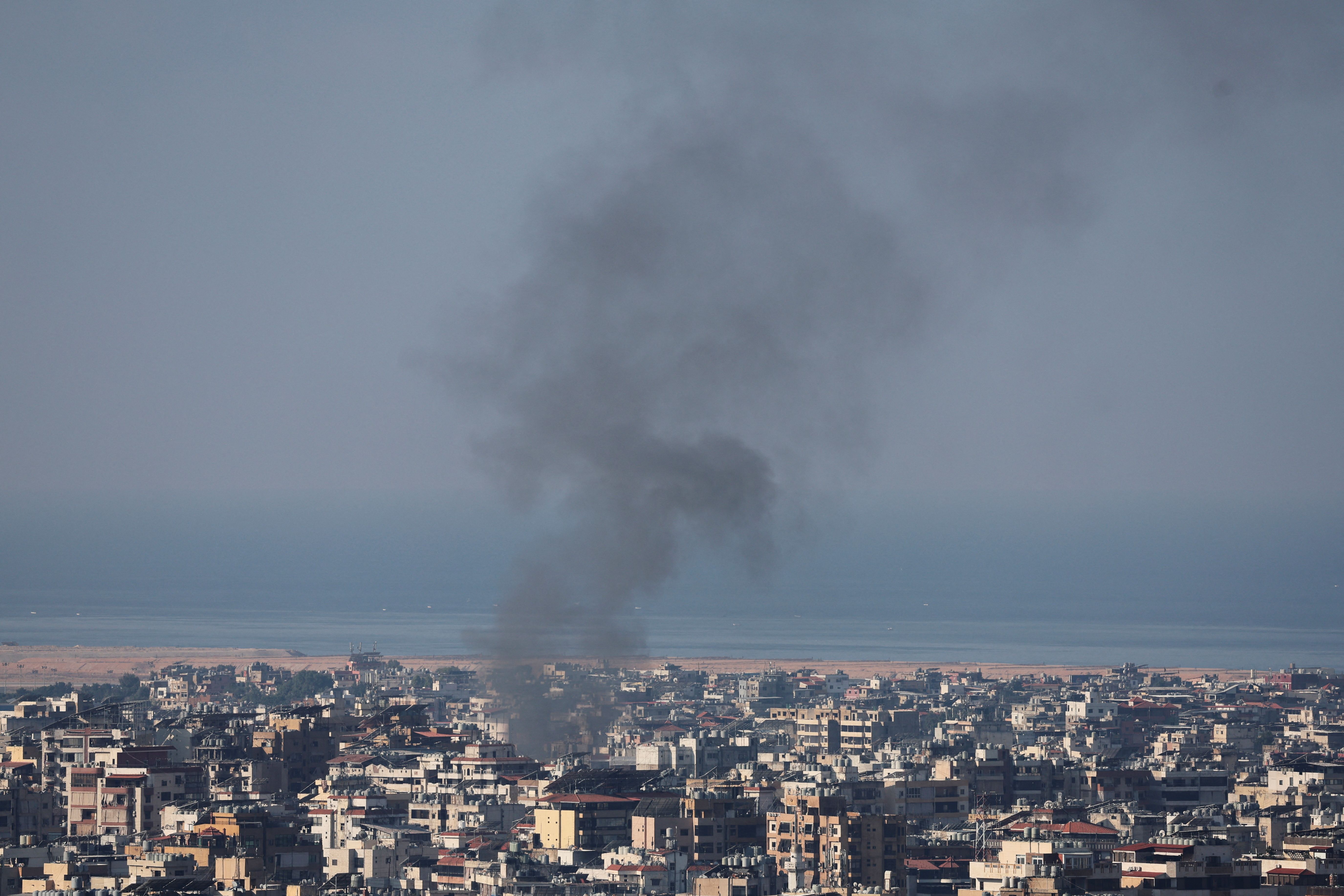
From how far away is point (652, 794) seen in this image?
3800 centimetres

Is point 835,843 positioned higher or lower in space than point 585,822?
lower

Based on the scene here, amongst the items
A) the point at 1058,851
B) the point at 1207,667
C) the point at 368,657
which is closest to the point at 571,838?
the point at 1058,851

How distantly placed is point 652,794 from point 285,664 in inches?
2168

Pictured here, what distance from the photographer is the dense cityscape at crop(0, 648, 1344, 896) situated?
31.2 metres

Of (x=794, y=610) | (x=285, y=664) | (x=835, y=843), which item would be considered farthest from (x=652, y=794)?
(x=794, y=610)

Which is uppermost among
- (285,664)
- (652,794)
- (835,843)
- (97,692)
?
(285,664)

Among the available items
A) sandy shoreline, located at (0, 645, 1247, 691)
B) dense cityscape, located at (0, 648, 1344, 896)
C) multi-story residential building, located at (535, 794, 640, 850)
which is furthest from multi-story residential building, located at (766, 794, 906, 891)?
sandy shoreline, located at (0, 645, 1247, 691)

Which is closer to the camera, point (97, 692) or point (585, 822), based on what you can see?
point (585, 822)

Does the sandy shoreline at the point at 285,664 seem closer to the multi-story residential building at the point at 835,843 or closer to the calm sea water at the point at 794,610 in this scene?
the calm sea water at the point at 794,610

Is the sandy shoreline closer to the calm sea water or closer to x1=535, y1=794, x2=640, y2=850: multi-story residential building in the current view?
the calm sea water

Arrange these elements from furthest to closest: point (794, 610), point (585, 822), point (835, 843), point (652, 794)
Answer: point (794, 610) → point (652, 794) → point (585, 822) → point (835, 843)

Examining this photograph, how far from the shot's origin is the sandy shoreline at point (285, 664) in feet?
274

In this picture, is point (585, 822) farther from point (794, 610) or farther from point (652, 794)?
point (794, 610)

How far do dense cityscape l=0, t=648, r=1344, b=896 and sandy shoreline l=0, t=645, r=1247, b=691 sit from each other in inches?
480
